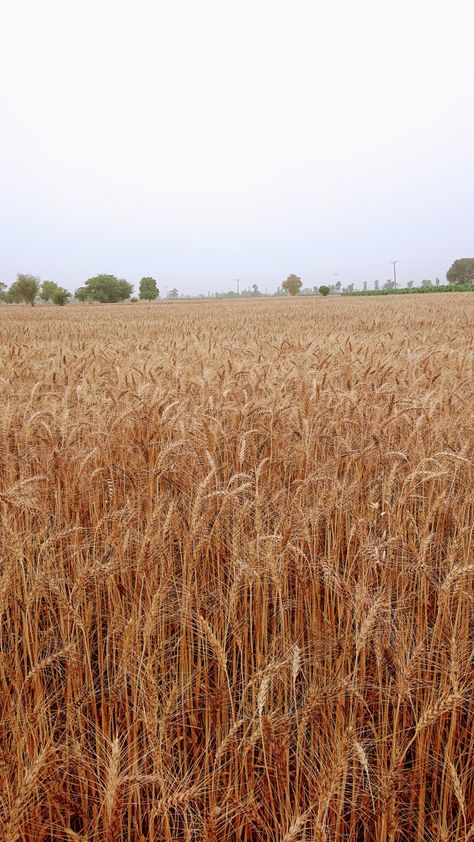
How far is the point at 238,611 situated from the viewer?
5.58ft

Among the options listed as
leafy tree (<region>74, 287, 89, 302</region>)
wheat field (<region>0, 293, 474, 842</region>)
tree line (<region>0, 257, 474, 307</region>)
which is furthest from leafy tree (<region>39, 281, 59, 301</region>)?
wheat field (<region>0, 293, 474, 842</region>)

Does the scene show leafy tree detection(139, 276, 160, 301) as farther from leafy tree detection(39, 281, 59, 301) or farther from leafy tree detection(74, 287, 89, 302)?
leafy tree detection(39, 281, 59, 301)

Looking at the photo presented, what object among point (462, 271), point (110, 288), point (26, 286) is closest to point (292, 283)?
point (462, 271)

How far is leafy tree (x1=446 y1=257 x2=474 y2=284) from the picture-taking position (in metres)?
117

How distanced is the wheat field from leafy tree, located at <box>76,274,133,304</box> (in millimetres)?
88757

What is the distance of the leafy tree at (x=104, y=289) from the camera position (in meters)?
88.7

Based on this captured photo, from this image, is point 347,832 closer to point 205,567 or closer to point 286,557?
point 286,557

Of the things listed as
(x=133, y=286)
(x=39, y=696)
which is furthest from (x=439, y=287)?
(x=39, y=696)

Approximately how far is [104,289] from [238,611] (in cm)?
9388

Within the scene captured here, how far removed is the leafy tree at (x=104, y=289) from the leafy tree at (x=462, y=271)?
78.8m

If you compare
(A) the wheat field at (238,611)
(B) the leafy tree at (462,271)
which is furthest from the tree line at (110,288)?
(A) the wheat field at (238,611)

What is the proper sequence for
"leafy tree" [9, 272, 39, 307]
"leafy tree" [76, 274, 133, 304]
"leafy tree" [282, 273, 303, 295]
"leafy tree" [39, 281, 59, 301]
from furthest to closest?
"leafy tree" [282, 273, 303, 295] → "leafy tree" [39, 281, 59, 301] → "leafy tree" [76, 274, 133, 304] → "leafy tree" [9, 272, 39, 307]

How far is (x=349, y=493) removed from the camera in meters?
2.16

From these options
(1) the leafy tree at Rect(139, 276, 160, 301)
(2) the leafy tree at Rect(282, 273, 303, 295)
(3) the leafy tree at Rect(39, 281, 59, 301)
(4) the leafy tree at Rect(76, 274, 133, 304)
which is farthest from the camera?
(2) the leafy tree at Rect(282, 273, 303, 295)
